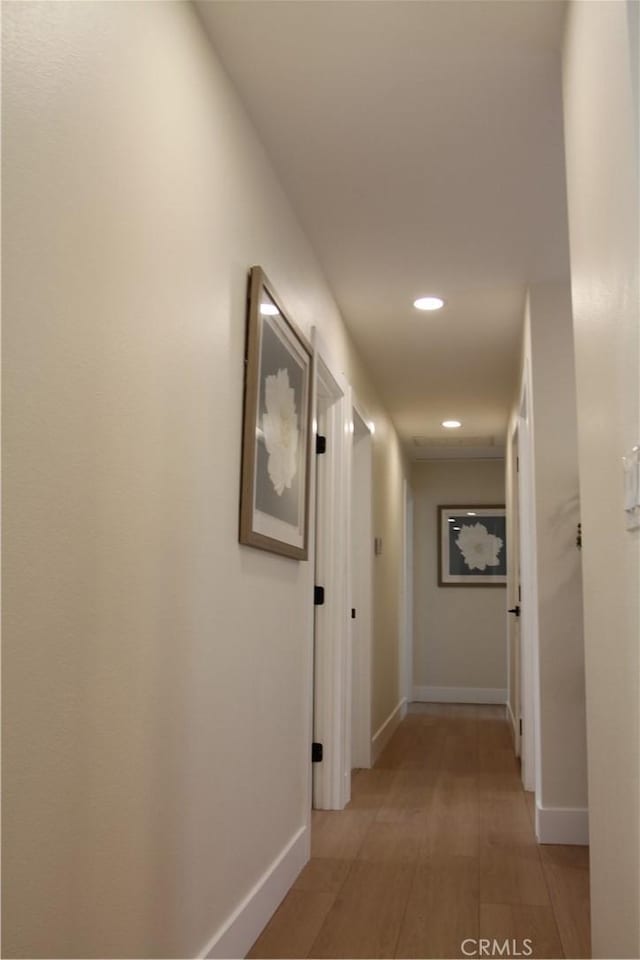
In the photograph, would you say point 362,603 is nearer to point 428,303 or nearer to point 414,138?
point 428,303

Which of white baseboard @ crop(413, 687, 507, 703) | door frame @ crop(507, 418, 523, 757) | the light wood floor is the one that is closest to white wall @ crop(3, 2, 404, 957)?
the light wood floor

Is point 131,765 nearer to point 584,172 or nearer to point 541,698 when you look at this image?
point 584,172

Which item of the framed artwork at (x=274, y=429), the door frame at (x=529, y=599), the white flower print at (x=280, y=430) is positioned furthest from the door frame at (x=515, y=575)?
the white flower print at (x=280, y=430)

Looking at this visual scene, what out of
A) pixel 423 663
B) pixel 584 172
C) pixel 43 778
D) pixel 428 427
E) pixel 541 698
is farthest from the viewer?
pixel 423 663

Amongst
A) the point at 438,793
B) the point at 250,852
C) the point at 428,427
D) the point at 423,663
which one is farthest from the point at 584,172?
the point at 423,663

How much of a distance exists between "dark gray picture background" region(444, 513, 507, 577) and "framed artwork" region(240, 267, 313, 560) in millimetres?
5491

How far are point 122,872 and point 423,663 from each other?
7.06m

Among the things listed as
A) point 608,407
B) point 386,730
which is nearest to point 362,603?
point 386,730

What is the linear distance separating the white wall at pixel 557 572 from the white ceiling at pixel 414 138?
331 mm

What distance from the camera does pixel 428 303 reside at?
164 inches

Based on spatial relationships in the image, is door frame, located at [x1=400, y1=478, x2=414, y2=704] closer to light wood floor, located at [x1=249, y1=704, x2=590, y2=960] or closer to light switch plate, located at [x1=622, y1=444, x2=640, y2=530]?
light wood floor, located at [x1=249, y1=704, x2=590, y2=960]

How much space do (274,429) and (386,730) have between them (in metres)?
3.74

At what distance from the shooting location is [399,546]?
7121 mm

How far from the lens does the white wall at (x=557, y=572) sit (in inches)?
141
